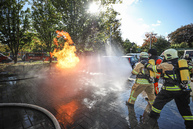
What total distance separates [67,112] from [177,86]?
331 centimetres

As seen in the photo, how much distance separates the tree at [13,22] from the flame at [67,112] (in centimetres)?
1185

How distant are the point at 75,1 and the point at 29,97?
1341 centimetres

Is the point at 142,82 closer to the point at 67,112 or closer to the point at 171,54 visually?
the point at 171,54

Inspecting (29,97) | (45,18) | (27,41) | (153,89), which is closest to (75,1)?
(45,18)

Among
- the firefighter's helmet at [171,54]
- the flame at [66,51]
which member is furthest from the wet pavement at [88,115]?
the flame at [66,51]

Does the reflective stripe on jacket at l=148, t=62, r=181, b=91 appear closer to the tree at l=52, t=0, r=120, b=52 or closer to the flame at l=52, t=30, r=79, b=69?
the flame at l=52, t=30, r=79, b=69

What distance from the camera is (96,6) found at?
14.1 meters

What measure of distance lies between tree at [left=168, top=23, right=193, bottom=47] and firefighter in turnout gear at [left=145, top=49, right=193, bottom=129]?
46557mm

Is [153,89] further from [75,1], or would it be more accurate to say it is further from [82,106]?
[75,1]

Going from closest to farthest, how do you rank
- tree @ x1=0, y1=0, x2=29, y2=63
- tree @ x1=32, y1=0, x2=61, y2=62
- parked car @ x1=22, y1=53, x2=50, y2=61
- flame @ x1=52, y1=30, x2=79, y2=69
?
tree @ x1=0, y1=0, x2=29, y2=63 < tree @ x1=32, y1=0, x2=61, y2=62 < flame @ x1=52, y1=30, x2=79, y2=69 < parked car @ x1=22, y1=53, x2=50, y2=61

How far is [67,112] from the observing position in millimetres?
3064

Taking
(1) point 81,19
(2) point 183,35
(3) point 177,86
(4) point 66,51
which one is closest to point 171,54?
(3) point 177,86

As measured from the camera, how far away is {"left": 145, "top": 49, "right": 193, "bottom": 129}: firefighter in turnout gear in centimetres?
227

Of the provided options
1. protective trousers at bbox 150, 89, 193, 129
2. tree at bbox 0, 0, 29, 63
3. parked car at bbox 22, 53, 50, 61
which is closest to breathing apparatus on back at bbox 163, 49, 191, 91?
protective trousers at bbox 150, 89, 193, 129
